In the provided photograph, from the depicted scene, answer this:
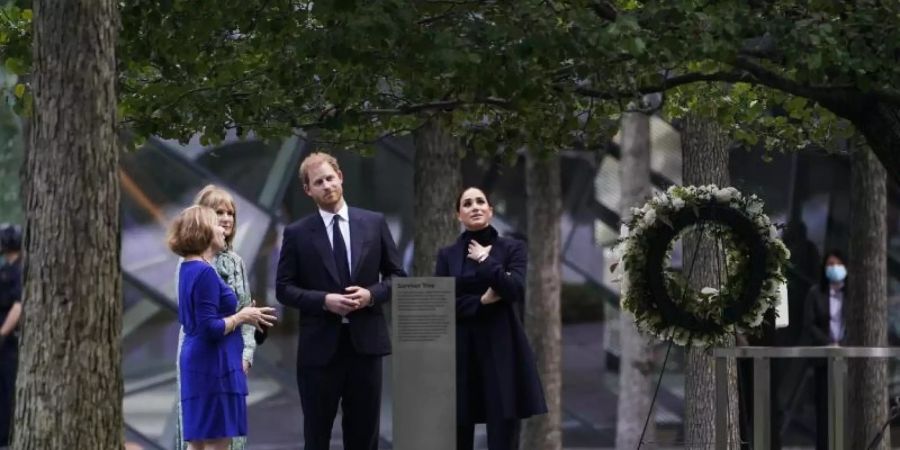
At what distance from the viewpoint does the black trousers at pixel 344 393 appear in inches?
506

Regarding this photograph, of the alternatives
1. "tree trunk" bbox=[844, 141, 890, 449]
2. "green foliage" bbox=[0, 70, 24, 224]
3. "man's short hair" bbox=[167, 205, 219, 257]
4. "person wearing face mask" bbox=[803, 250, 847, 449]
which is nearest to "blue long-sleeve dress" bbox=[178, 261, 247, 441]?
"man's short hair" bbox=[167, 205, 219, 257]

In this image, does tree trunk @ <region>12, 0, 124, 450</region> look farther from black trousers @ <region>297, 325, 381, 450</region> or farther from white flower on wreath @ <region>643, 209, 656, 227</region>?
white flower on wreath @ <region>643, 209, 656, 227</region>

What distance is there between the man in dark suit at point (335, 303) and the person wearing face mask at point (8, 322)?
212 inches

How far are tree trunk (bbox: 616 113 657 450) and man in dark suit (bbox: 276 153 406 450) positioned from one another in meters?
7.66

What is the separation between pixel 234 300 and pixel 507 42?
7.52 ft

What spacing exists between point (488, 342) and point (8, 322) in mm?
5828

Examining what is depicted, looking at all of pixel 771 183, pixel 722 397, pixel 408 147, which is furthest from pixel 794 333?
pixel 722 397

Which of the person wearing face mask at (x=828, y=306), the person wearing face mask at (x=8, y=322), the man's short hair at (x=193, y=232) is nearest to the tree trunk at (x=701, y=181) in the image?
the man's short hair at (x=193, y=232)

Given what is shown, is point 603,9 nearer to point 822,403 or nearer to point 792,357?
point 792,357

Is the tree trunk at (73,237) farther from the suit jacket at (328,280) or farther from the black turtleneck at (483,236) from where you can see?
the black turtleneck at (483,236)

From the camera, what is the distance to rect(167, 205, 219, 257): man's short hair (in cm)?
1209

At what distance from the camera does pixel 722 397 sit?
1259cm

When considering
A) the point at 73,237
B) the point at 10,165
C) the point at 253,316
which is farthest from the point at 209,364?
the point at 10,165

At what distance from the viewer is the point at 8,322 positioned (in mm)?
17891
